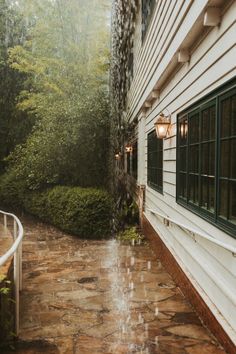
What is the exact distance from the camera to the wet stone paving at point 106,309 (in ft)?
13.9

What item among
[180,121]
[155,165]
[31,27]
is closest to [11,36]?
[31,27]

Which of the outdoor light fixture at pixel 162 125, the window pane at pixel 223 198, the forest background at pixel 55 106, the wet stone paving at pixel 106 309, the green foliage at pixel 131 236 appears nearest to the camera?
the window pane at pixel 223 198

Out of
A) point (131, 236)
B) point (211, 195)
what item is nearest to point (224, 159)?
point (211, 195)

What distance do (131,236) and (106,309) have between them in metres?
5.02

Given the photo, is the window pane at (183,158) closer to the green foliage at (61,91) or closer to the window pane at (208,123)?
the window pane at (208,123)

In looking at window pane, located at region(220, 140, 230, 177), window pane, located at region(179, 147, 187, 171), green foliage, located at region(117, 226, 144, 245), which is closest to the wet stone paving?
green foliage, located at region(117, 226, 144, 245)

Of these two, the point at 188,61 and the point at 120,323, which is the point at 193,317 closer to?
the point at 120,323

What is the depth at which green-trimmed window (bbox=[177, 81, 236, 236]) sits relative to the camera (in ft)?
12.0

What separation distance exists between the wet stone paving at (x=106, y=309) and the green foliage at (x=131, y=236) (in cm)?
107

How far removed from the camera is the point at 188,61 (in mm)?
5363

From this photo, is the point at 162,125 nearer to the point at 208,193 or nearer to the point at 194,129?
the point at 194,129

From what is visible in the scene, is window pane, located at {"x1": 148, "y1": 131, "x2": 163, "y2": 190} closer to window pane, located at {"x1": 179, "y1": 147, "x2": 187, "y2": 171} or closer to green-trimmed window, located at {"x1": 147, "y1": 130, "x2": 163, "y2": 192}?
green-trimmed window, located at {"x1": 147, "y1": 130, "x2": 163, "y2": 192}

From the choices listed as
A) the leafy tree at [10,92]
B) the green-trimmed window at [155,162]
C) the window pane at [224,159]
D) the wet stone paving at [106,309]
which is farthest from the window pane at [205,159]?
the leafy tree at [10,92]

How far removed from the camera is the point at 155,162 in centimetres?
866
